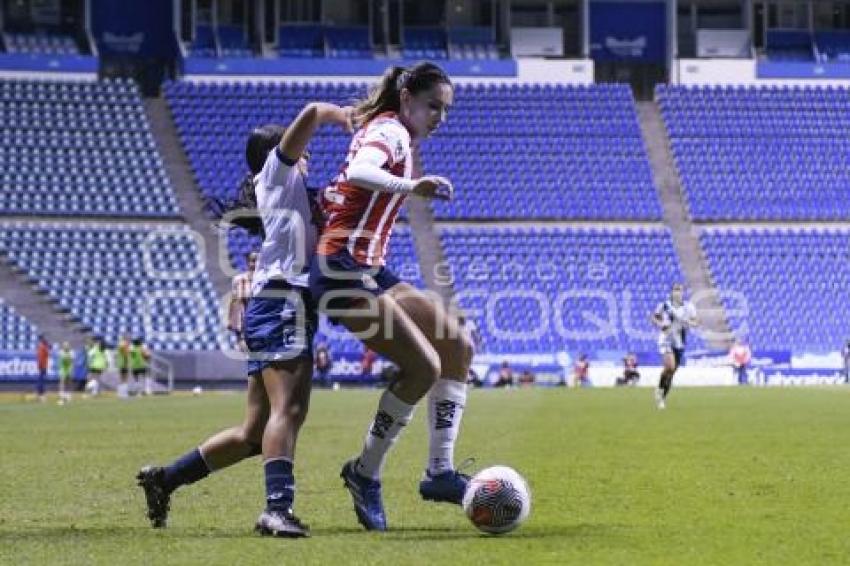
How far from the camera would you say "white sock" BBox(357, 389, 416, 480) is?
919 centimetres

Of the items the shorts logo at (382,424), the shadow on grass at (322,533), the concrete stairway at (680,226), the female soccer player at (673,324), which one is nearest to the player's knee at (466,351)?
the shorts logo at (382,424)

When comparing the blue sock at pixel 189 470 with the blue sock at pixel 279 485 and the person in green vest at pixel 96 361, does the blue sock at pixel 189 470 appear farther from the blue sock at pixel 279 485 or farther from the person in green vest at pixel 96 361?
the person in green vest at pixel 96 361

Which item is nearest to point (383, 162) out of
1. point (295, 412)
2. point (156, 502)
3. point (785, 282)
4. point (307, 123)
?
point (307, 123)

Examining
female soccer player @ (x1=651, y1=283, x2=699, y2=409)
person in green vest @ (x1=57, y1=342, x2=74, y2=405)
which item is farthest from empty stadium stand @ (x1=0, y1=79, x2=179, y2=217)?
female soccer player @ (x1=651, y1=283, x2=699, y2=409)

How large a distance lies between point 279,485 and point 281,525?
0.22 metres

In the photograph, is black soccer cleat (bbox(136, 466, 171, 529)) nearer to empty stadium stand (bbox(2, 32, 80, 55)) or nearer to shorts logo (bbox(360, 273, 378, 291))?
shorts logo (bbox(360, 273, 378, 291))

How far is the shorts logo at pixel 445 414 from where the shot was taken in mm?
9312

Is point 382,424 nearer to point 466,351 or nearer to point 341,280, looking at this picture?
point 466,351

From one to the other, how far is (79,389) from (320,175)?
1210 cm

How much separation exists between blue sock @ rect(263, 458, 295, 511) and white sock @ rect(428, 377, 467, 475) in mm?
1039

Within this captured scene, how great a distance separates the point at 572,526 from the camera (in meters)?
9.08

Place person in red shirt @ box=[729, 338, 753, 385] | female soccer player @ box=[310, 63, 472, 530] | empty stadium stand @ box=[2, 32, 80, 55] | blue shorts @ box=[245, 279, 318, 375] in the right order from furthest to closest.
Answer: empty stadium stand @ box=[2, 32, 80, 55], person in red shirt @ box=[729, 338, 753, 385], blue shorts @ box=[245, 279, 318, 375], female soccer player @ box=[310, 63, 472, 530]

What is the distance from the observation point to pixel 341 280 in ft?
28.4

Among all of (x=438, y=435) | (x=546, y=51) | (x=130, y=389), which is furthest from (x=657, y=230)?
(x=438, y=435)
